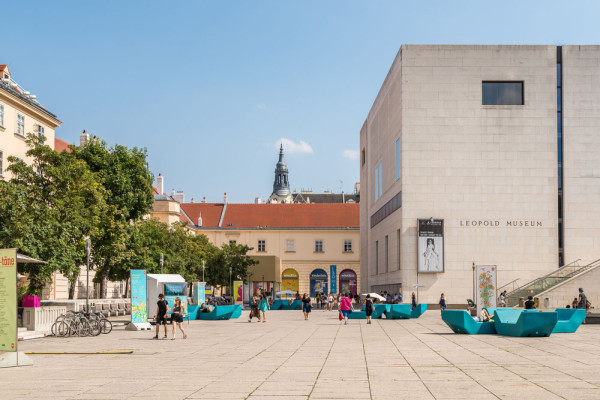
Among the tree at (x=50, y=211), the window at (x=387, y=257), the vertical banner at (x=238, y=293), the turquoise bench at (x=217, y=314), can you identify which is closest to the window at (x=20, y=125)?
the tree at (x=50, y=211)

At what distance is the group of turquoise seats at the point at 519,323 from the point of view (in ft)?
82.7

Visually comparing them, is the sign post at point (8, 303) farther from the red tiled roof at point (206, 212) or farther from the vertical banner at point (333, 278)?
the red tiled roof at point (206, 212)

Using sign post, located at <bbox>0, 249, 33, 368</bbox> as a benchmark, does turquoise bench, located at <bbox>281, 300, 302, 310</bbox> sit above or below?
below

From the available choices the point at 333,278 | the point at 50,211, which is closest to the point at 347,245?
the point at 333,278

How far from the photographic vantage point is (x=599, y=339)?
24859 millimetres

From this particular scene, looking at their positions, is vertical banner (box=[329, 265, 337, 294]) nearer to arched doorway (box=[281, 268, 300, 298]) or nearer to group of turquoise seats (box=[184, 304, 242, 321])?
arched doorway (box=[281, 268, 300, 298])

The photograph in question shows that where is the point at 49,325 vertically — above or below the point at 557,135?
below

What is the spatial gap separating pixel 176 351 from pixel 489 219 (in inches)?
1680

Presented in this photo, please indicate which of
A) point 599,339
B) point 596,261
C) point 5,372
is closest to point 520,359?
point 599,339

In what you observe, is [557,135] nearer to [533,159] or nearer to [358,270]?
[533,159]

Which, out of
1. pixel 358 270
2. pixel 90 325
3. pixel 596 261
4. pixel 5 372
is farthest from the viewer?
pixel 358 270

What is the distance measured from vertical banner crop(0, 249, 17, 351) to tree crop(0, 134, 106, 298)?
17.2 metres

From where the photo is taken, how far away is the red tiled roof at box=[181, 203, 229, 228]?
106750 millimetres

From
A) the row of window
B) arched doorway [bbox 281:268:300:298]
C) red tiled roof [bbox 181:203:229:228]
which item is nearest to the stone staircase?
the row of window
